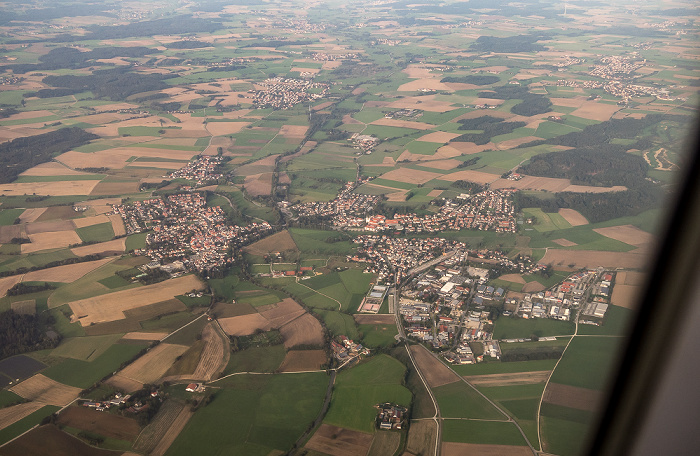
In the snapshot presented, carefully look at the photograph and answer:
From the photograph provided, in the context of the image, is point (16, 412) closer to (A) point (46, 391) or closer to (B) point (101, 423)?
(A) point (46, 391)

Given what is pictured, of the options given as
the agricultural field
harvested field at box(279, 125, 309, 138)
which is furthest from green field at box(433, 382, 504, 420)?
harvested field at box(279, 125, 309, 138)

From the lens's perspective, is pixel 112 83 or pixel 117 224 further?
pixel 112 83

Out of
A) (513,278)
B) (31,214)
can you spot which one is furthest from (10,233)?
(513,278)

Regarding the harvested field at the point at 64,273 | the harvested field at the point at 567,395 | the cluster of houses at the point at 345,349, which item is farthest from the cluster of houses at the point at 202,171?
the harvested field at the point at 567,395

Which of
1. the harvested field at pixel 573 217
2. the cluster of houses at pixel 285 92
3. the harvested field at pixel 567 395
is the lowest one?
the cluster of houses at pixel 285 92

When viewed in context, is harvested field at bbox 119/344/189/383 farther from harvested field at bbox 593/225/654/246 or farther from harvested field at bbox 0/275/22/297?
harvested field at bbox 593/225/654/246

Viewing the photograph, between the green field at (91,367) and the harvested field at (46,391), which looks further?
the green field at (91,367)

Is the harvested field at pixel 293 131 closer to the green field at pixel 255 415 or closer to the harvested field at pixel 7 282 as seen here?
the harvested field at pixel 7 282

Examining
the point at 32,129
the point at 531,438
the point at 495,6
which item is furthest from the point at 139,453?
the point at 495,6
